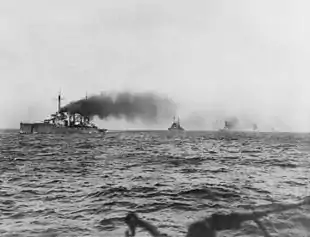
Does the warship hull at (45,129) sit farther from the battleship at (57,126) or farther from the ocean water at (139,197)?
the ocean water at (139,197)

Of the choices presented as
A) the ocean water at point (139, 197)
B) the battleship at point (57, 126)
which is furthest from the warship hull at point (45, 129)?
the ocean water at point (139, 197)

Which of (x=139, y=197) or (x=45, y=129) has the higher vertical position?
(x=45, y=129)

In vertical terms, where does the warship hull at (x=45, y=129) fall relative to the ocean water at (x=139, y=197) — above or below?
above

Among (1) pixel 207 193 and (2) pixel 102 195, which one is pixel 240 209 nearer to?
(1) pixel 207 193

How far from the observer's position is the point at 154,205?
9.95 metres

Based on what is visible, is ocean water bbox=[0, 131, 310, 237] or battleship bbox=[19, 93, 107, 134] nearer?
ocean water bbox=[0, 131, 310, 237]

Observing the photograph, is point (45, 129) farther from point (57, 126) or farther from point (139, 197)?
point (139, 197)

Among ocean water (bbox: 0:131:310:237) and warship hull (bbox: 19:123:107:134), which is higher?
warship hull (bbox: 19:123:107:134)

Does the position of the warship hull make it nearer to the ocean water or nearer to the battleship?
the battleship

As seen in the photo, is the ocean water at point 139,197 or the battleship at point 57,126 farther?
the battleship at point 57,126

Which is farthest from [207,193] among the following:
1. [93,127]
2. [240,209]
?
[93,127]

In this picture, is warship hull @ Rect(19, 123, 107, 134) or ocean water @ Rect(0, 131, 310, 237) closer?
ocean water @ Rect(0, 131, 310, 237)

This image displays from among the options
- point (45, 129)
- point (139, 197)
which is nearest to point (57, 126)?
point (45, 129)

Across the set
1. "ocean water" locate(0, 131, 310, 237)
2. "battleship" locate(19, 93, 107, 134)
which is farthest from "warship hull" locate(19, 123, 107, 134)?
"ocean water" locate(0, 131, 310, 237)
